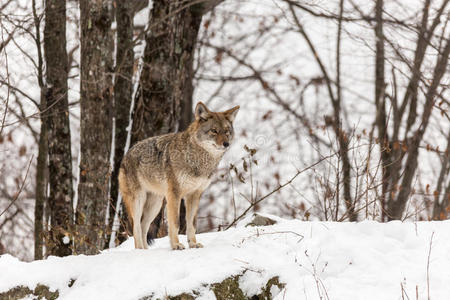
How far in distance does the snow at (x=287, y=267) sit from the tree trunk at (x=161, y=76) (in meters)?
3.87

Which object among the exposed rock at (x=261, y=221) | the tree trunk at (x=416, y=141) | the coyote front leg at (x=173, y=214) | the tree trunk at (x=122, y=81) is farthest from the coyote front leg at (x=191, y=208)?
the tree trunk at (x=416, y=141)

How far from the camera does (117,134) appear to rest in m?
10.3

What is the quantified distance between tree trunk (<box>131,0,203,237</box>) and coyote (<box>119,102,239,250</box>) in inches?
91.4

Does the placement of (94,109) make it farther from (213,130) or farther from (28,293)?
(28,293)

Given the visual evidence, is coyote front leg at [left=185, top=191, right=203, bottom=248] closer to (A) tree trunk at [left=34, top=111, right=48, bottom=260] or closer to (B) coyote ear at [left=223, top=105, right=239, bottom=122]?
(B) coyote ear at [left=223, top=105, right=239, bottom=122]

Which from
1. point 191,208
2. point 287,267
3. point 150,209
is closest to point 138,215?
point 150,209

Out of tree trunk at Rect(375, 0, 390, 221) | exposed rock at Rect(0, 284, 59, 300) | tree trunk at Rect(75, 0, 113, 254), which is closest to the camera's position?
exposed rock at Rect(0, 284, 59, 300)

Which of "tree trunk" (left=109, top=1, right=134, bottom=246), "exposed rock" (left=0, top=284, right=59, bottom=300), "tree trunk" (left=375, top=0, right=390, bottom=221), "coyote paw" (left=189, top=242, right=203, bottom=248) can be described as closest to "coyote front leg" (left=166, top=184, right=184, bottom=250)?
"coyote paw" (left=189, top=242, right=203, bottom=248)

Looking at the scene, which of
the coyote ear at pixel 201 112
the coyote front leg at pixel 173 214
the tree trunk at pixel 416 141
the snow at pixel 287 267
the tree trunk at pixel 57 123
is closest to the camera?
the snow at pixel 287 267

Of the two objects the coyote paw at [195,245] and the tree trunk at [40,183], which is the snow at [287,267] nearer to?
the coyote paw at [195,245]

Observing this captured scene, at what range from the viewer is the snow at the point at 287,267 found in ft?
15.3

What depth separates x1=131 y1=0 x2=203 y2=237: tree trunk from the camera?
9438 mm

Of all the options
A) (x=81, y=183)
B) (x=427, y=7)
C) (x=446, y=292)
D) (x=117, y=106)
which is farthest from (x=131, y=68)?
(x=446, y=292)

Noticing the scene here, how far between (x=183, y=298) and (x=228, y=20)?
15.0 meters
